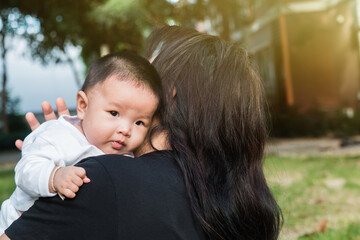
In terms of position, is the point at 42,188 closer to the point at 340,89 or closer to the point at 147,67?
the point at 147,67

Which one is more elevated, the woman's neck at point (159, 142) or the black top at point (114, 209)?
the woman's neck at point (159, 142)

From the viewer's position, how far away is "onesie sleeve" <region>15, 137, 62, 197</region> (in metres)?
1.66

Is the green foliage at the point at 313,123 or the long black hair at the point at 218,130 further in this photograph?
the green foliage at the point at 313,123

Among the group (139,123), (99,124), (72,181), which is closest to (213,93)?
(139,123)

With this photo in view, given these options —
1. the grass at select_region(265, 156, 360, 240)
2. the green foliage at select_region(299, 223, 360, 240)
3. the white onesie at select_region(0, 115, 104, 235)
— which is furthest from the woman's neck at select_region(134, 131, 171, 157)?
the green foliage at select_region(299, 223, 360, 240)

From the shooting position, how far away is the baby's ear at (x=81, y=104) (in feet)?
6.88

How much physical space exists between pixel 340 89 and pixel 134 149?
1709 cm

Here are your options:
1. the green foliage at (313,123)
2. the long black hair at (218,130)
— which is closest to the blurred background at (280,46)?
the green foliage at (313,123)

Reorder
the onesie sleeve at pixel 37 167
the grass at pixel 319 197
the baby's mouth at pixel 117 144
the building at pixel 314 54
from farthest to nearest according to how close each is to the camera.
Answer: the building at pixel 314 54 → the grass at pixel 319 197 → the baby's mouth at pixel 117 144 → the onesie sleeve at pixel 37 167

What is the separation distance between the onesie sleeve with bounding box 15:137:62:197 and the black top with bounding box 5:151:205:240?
0.25 feet

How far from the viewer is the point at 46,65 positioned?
21188 millimetres

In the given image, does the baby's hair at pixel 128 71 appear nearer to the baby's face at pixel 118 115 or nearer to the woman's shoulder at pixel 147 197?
the baby's face at pixel 118 115

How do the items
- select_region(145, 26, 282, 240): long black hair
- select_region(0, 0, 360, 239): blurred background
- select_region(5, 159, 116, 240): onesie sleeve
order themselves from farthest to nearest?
select_region(0, 0, 360, 239): blurred background, select_region(145, 26, 282, 240): long black hair, select_region(5, 159, 116, 240): onesie sleeve

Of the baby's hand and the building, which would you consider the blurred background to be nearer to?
the building
